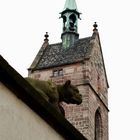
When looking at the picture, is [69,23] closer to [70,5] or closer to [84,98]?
[70,5]

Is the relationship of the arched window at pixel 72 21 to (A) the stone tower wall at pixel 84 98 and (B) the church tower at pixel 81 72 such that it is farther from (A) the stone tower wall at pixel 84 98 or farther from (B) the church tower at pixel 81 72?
(A) the stone tower wall at pixel 84 98

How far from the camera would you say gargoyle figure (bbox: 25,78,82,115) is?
6.07 metres

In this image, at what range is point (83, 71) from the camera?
34969 millimetres

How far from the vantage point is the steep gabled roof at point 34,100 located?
17.2 ft

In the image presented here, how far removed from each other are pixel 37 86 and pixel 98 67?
31.5 m

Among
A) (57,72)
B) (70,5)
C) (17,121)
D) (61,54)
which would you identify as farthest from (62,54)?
(17,121)

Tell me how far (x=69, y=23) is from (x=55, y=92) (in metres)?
34.2

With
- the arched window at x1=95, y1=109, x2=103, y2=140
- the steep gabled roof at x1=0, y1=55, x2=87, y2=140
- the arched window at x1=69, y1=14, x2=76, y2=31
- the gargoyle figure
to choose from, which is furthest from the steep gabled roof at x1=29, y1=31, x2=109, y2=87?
the steep gabled roof at x1=0, y1=55, x2=87, y2=140

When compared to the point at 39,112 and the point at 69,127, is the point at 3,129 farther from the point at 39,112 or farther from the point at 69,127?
the point at 69,127

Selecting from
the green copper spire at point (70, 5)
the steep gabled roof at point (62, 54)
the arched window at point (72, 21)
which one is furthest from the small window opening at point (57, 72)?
the green copper spire at point (70, 5)

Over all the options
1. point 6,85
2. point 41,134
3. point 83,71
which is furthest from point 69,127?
point 83,71

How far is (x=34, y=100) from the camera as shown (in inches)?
217

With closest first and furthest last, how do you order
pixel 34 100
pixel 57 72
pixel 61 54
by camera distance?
pixel 34 100, pixel 57 72, pixel 61 54

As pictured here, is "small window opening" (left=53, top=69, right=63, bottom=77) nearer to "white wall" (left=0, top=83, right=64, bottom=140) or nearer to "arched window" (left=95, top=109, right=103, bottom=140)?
"arched window" (left=95, top=109, right=103, bottom=140)
